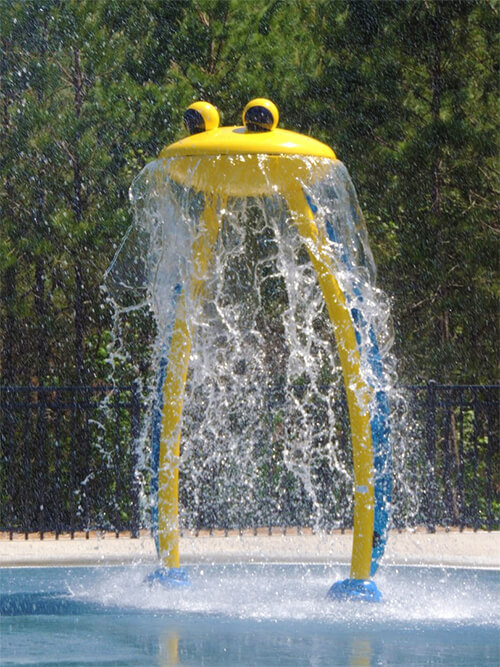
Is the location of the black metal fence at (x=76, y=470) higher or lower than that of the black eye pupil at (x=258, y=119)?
lower

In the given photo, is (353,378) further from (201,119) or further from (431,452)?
(431,452)

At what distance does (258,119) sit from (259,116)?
18mm

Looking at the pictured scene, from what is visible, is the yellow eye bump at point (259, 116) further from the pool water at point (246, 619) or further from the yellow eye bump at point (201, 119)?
the pool water at point (246, 619)

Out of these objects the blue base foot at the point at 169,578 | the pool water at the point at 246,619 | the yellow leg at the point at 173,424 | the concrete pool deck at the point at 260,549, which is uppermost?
the yellow leg at the point at 173,424

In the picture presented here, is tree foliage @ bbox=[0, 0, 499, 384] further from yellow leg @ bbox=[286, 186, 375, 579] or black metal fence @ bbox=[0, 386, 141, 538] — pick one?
yellow leg @ bbox=[286, 186, 375, 579]

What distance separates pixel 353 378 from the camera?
24.4 ft

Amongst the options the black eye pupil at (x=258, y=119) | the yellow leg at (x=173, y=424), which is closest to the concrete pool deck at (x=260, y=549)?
the yellow leg at (x=173, y=424)

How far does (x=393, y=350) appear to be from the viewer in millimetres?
14727

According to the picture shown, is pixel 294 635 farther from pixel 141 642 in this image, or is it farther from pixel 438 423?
pixel 438 423

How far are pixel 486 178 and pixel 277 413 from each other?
11.1ft

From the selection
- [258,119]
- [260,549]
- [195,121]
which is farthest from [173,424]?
[260,549]

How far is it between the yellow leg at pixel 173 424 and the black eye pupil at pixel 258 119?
781mm

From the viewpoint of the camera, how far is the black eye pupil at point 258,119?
7.45 metres

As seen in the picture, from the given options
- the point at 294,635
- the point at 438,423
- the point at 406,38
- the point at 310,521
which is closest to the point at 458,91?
the point at 406,38
